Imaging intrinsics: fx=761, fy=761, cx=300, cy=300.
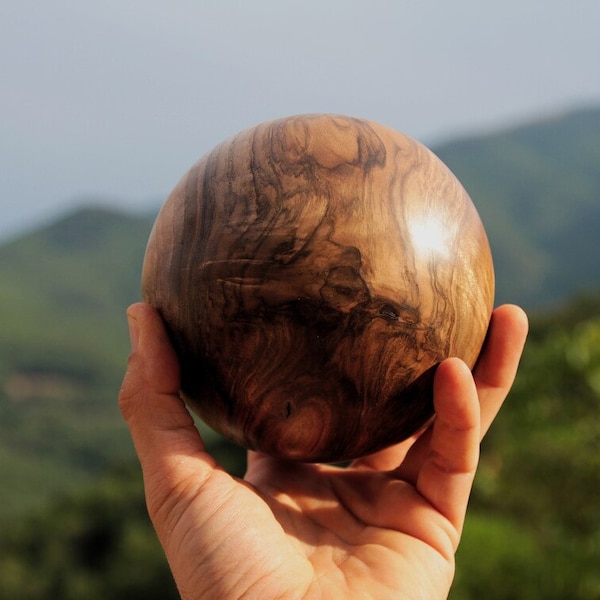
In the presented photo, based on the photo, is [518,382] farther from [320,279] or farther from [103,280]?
[103,280]

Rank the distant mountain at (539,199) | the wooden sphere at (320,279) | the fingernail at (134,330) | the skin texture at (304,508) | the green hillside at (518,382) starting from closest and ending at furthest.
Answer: the wooden sphere at (320,279) < the skin texture at (304,508) < the fingernail at (134,330) < the green hillside at (518,382) < the distant mountain at (539,199)

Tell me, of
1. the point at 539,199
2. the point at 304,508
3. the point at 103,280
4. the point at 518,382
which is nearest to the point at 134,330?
the point at 304,508

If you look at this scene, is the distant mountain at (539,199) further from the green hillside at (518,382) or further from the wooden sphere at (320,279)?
the wooden sphere at (320,279)

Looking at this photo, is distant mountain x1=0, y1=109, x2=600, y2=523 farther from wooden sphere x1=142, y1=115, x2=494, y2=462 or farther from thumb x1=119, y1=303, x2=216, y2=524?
wooden sphere x1=142, y1=115, x2=494, y2=462

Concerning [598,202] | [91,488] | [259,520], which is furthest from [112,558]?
[598,202]

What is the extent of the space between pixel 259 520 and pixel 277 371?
435 mm

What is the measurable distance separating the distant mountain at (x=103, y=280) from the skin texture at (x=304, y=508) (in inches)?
1024

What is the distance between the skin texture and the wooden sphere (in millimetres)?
104

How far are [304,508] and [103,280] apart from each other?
55136 mm

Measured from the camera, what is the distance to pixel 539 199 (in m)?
57.9

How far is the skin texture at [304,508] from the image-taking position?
1.97 metres

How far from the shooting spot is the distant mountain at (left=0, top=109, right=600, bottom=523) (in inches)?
1358

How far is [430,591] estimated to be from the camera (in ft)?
6.93

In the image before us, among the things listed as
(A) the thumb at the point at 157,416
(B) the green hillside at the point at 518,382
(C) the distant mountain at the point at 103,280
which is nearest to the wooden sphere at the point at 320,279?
(A) the thumb at the point at 157,416
